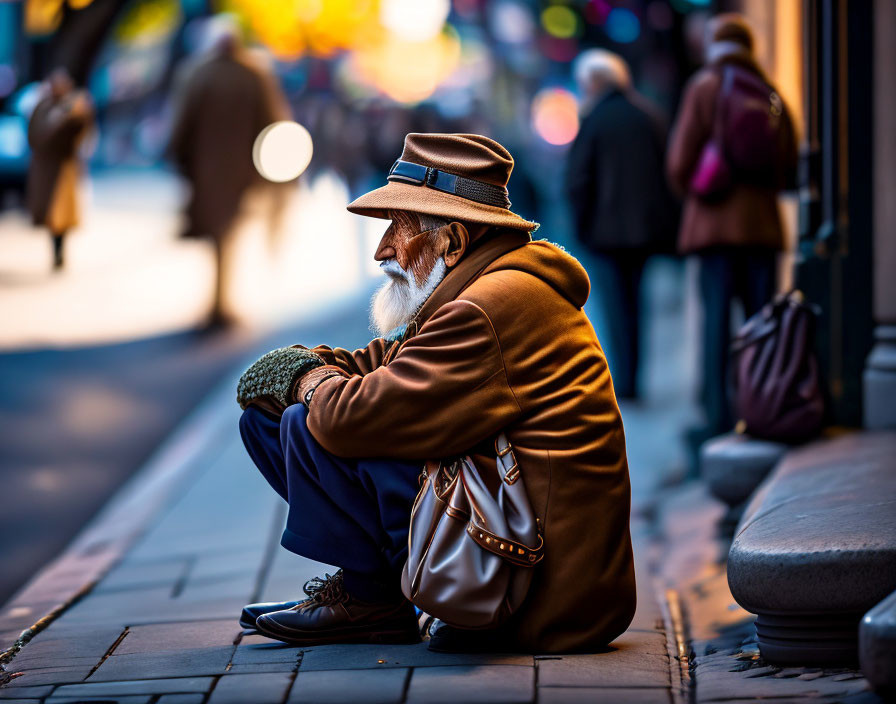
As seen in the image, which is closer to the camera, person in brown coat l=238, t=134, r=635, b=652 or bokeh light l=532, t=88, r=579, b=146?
person in brown coat l=238, t=134, r=635, b=652

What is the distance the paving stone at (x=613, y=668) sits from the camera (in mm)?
3049

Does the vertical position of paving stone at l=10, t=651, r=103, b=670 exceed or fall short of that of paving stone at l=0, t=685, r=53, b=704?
it falls short

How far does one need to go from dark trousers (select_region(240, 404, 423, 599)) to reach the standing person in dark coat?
4.44 meters

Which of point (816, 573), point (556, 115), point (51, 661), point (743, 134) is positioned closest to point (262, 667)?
point (51, 661)

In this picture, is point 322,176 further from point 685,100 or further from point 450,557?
point 450,557

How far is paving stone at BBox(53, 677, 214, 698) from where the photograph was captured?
304 centimetres

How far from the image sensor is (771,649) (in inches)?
131

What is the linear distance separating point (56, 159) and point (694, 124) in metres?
6.93

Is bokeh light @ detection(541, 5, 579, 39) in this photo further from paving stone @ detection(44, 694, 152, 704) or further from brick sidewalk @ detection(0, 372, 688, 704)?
paving stone @ detection(44, 694, 152, 704)

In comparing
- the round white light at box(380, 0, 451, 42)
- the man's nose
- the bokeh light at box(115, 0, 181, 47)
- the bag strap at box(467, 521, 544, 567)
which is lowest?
the bag strap at box(467, 521, 544, 567)

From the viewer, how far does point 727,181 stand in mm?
6184

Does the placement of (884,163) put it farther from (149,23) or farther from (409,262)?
(149,23)

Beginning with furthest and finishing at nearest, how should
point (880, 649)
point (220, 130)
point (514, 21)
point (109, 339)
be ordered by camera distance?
point (514, 21)
point (109, 339)
point (220, 130)
point (880, 649)

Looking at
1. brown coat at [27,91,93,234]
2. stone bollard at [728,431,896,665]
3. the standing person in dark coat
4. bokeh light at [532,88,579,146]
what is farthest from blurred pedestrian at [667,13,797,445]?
bokeh light at [532,88,579,146]
